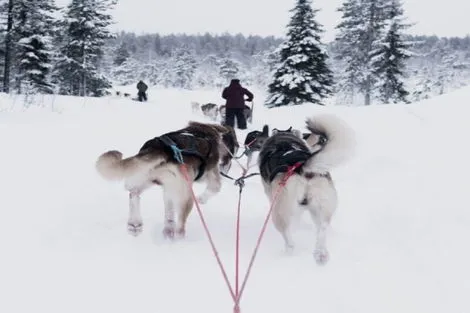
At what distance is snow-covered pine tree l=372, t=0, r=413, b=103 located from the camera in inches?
960

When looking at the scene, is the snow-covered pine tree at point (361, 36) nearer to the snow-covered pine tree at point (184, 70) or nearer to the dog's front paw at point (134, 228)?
the dog's front paw at point (134, 228)

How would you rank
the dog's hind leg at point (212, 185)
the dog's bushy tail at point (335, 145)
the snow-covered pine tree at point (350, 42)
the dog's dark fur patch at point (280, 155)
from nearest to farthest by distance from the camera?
the dog's bushy tail at point (335, 145)
the dog's dark fur patch at point (280, 155)
the dog's hind leg at point (212, 185)
the snow-covered pine tree at point (350, 42)

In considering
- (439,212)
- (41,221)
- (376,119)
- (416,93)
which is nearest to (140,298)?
(41,221)

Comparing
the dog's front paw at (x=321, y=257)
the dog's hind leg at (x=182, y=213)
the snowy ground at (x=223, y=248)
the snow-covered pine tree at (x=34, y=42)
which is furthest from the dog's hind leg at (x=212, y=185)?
the snow-covered pine tree at (x=34, y=42)

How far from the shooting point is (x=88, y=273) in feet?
7.84

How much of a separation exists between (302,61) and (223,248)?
1937 cm

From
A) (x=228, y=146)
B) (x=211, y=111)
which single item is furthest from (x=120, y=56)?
(x=228, y=146)

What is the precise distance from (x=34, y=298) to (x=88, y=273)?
359 mm

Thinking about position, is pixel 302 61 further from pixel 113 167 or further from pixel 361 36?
pixel 113 167

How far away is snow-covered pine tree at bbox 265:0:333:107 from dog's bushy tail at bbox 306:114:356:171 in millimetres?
18632

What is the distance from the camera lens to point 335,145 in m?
2.57

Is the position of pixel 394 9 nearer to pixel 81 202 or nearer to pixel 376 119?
pixel 376 119

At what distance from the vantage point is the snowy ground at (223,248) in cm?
217

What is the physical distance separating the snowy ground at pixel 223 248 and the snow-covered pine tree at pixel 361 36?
23884 millimetres
